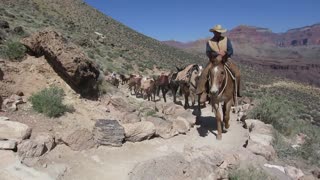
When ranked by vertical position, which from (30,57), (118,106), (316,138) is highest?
(30,57)

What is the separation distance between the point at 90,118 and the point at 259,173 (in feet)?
16.0

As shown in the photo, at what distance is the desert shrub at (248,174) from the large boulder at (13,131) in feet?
13.9

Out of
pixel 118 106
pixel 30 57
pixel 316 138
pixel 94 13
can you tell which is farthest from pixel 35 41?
pixel 94 13

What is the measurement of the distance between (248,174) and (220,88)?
3.04 meters

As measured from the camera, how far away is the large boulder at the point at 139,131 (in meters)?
9.63

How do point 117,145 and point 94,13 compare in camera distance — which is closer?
point 117,145

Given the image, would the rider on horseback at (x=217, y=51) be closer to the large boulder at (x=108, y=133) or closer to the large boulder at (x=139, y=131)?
the large boulder at (x=139, y=131)

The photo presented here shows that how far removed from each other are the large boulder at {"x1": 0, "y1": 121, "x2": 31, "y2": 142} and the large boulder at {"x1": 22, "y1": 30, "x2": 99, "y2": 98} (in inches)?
141

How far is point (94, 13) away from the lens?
2539 inches

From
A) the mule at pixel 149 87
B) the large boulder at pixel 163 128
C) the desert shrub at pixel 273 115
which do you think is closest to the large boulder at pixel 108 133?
the large boulder at pixel 163 128

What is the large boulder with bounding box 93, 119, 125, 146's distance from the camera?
9086 millimetres

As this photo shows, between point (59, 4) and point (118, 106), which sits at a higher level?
point (59, 4)

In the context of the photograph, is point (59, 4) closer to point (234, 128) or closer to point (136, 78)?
point (136, 78)

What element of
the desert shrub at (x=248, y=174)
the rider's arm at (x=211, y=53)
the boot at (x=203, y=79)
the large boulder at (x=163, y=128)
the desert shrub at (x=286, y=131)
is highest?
the rider's arm at (x=211, y=53)
